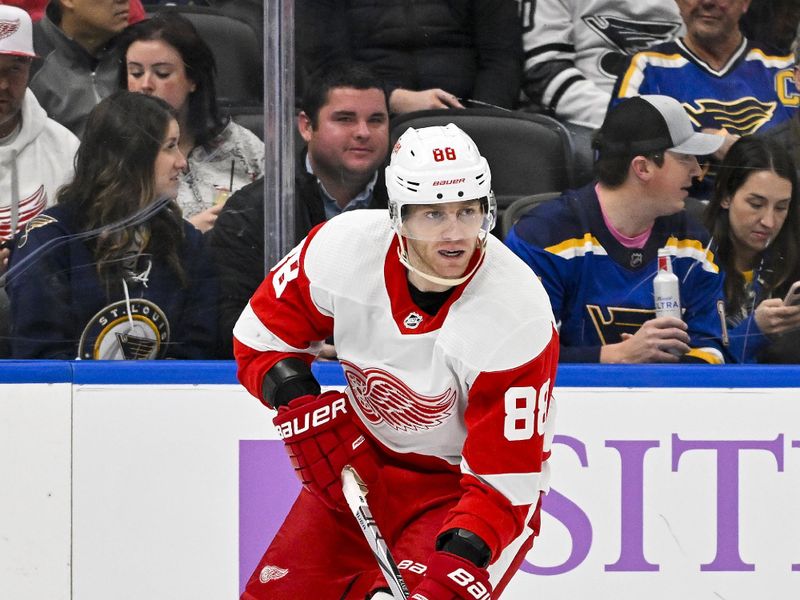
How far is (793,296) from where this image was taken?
311 centimetres

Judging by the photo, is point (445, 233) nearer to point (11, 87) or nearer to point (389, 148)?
point (389, 148)

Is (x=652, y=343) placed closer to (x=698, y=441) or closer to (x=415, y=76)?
(x=698, y=441)

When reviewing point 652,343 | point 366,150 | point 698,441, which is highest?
point 366,150

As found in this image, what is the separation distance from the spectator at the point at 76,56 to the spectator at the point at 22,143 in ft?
0.09

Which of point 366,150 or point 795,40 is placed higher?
point 795,40

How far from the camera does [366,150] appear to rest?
308 cm

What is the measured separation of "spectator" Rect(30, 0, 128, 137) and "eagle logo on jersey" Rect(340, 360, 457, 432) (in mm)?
1117

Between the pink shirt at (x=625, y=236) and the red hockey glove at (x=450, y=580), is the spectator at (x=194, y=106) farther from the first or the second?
the red hockey glove at (x=450, y=580)

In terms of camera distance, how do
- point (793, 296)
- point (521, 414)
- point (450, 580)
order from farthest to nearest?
point (793, 296), point (521, 414), point (450, 580)

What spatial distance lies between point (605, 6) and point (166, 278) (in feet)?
4.13

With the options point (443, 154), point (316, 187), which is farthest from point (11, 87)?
point (443, 154)

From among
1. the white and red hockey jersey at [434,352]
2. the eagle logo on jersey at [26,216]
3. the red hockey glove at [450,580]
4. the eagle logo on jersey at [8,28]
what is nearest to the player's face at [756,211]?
the white and red hockey jersey at [434,352]

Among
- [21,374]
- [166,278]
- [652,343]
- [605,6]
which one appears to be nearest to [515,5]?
[605,6]

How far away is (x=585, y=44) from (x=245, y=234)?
951mm
